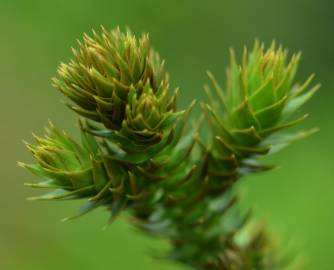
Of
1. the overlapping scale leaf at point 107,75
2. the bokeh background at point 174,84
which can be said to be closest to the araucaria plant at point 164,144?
the overlapping scale leaf at point 107,75

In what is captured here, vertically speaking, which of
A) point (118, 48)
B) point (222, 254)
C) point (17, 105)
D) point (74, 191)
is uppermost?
point (17, 105)

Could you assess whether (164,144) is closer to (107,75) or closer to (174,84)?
(107,75)

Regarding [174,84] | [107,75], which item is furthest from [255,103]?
[174,84]

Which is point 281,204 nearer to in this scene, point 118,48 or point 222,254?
point 222,254

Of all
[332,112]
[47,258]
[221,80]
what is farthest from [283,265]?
[221,80]

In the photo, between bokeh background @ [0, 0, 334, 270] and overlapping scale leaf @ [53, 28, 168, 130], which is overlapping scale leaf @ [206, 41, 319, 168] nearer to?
overlapping scale leaf @ [53, 28, 168, 130]
